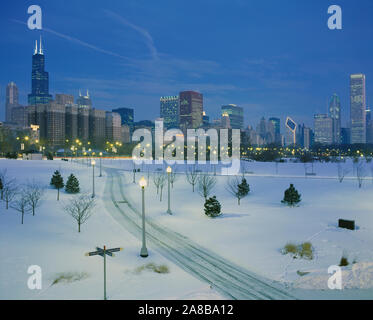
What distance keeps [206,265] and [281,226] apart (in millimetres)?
10049

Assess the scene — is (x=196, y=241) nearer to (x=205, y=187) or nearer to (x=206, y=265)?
(x=206, y=265)

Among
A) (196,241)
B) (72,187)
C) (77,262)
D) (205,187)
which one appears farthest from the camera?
(72,187)

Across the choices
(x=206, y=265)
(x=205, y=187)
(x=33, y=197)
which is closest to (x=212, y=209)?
(x=205, y=187)

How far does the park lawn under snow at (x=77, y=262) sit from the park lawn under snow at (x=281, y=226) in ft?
14.7

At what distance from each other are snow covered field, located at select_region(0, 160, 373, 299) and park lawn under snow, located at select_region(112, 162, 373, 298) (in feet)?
0.21

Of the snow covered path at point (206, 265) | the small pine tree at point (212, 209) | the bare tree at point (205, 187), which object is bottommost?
the snow covered path at point (206, 265)

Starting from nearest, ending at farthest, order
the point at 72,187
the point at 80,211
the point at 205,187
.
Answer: the point at 80,211
the point at 205,187
the point at 72,187

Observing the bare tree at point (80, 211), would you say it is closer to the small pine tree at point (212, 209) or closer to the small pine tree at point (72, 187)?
the small pine tree at point (72, 187)

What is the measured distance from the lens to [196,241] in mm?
20297

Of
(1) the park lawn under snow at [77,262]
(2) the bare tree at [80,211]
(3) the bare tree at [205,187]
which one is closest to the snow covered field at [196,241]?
(1) the park lawn under snow at [77,262]

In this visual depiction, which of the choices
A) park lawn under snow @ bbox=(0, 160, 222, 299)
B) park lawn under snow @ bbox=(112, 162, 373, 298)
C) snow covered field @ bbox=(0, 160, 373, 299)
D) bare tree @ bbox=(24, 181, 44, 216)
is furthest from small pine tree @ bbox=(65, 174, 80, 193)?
park lawn under snow @ bbox=(0, 160, 222, 299)

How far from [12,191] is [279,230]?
25619mm

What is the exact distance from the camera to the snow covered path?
518 inches

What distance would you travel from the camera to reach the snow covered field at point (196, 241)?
43.6 feet
